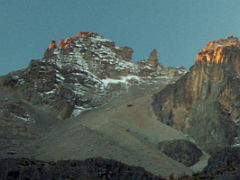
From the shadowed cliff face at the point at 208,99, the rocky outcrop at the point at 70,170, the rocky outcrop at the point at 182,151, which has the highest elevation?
the shadowed cliff face at the point at 208,99

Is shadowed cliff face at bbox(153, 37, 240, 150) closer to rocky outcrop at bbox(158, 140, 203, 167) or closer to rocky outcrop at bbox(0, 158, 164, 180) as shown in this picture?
rocky outcrop at bbox(158, 140, 203, 167)

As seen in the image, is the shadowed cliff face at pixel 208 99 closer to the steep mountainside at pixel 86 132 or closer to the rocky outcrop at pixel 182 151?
the steep mountainside at pixel 86 132

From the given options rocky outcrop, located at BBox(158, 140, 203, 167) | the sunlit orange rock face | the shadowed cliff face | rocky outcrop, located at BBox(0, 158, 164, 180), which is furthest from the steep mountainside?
the sunlit orange rock face

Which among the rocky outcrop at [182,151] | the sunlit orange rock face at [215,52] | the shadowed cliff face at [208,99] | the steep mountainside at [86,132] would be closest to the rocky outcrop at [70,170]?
the steep mountainside at [86,132]

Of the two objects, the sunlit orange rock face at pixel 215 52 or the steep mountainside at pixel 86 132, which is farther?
the sunlit orange rock face at pixel 215 52

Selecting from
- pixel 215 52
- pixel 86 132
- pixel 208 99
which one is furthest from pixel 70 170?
pixel 215 52

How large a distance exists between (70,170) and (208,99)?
197 ft

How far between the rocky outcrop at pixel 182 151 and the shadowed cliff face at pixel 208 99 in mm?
4722

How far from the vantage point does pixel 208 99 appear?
17500 cm

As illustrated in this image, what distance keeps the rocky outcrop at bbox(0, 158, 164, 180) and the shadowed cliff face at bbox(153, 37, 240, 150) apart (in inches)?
1302

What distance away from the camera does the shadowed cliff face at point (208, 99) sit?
535 feet

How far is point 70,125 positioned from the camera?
173250 mm

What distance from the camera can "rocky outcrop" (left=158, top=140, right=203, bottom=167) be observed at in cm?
15012

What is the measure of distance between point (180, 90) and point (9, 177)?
73.0m
